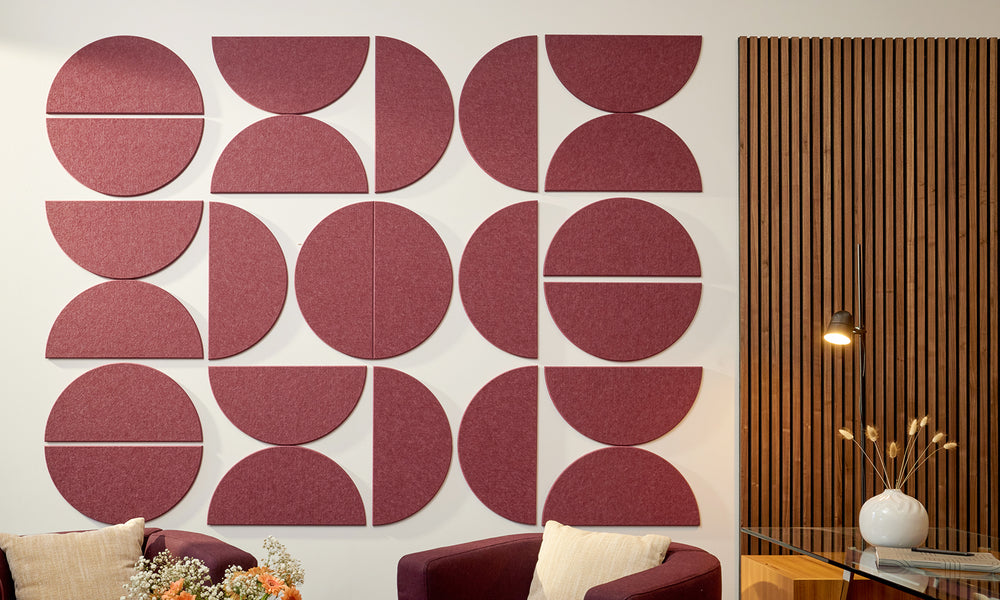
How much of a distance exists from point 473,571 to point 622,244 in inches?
62.4

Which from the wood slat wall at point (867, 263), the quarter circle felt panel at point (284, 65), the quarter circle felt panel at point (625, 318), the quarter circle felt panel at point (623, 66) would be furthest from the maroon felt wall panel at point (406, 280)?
the wood slat wall at point (867, 263)

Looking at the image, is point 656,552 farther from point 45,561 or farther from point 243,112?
point 243,112

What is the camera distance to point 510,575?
9.49 feet

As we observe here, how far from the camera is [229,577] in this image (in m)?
2.04

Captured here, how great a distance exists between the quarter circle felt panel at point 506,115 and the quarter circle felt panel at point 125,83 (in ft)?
4.16

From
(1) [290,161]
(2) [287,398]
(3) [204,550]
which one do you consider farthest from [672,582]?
(1) [290,161]

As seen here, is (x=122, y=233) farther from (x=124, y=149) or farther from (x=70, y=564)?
(x=70, y=564)

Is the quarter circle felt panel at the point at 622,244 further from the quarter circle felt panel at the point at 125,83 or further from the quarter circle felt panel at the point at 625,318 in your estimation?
the quarter circle felt panel at the point at 125,83

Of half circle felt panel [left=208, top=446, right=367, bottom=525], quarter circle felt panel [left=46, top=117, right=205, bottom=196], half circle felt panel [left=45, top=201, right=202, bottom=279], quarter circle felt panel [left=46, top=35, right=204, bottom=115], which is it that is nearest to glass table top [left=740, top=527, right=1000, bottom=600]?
half circle felt panel [left=208, top=446, right=367, bottom=525]

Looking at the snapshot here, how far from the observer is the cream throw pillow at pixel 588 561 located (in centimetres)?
277

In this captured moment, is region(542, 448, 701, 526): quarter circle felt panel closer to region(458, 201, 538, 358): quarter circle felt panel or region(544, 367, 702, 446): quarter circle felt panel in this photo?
region(544, 367, 702, 446): quarter circle felt panel

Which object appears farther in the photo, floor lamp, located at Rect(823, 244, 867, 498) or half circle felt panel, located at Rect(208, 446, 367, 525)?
half circle felt panel, located at Rect(208, 446, 367, 525)

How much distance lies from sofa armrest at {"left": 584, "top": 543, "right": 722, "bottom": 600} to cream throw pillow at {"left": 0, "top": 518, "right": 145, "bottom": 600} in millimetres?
1785

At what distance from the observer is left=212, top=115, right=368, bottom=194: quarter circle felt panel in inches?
138
